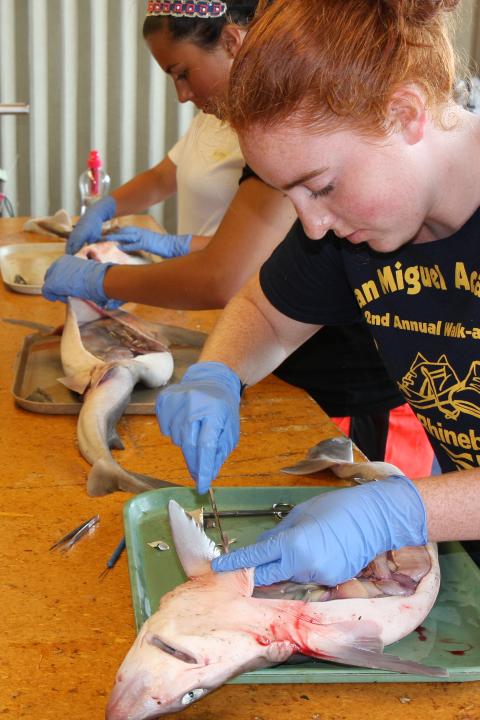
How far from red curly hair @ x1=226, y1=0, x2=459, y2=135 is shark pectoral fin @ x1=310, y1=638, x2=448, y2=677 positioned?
28.0 inches

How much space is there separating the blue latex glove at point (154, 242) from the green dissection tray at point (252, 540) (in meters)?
1.65

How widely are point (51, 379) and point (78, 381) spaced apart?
0.42ft

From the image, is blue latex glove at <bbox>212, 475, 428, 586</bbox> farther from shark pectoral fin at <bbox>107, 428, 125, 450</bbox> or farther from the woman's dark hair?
the woman's dark hair

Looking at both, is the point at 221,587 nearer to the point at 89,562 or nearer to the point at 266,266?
the point at 89,562

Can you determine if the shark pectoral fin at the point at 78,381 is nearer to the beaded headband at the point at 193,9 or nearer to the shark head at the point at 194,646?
the shark head at the point at 194,646

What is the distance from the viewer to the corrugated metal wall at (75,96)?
16.8 ft

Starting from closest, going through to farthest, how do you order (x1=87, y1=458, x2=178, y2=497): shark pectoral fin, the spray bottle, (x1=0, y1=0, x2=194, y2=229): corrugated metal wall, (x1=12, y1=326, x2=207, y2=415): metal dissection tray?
(x1=87, y1=458, x2=178, y2=497): shark pectoral fin < (x1=12, y1=326, x2=207, y2=415): metal dissection tray < the spray bottle < (x1=0, y1=0, x2=194, y2=229): corrugated metal wall

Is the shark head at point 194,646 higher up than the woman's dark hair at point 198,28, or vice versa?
the woman's dark hair at point 198,28

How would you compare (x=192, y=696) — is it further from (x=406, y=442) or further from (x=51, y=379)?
(x=406, y=442)

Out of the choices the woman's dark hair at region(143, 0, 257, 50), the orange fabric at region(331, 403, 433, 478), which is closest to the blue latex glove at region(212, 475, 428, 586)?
the orange fabric at region(331, 403, 433, 478)

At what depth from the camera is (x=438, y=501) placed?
1.29 m

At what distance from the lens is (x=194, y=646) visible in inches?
45.9

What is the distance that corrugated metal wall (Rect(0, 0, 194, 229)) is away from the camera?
202 inches

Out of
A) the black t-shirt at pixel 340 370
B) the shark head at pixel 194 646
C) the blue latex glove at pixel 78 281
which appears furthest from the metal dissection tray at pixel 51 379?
the shark head at pixel 194 646
